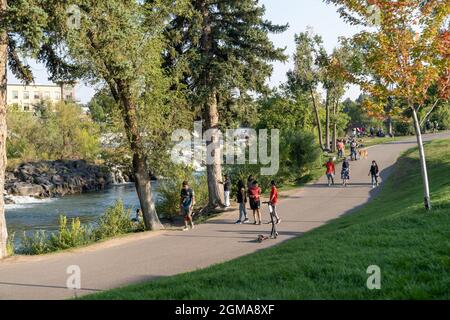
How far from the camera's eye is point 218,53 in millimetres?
22250

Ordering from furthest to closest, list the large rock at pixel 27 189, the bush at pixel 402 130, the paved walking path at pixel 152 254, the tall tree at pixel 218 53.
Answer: the bush at pixel 402 130 < the large rock at pixel 27 189 < the tall tree at pixel 218 53 < the paved walking path at pixel 152 254

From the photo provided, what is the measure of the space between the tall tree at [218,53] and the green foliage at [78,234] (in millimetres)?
5175

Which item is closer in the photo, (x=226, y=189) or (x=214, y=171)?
(x=226, y=189)

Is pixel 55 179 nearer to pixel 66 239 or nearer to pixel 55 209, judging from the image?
pixel 55 209

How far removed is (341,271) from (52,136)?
192 feet

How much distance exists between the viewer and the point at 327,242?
32.8 feet

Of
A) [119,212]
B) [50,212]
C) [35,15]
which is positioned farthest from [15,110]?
[35,15]

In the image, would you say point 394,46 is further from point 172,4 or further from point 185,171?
point 185,171

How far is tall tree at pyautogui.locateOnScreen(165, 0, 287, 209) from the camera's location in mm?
20953

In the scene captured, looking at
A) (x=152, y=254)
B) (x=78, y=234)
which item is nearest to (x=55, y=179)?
(x=78, y=234)

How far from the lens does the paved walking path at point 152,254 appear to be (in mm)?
10320

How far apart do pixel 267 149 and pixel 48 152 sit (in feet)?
132

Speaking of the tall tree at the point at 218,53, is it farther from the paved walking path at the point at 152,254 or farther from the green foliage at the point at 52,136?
the green foliage at the point at 52,136

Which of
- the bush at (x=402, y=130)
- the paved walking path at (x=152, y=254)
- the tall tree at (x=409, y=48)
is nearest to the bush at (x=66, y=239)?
the paved walking path at (x=152, y=254)
